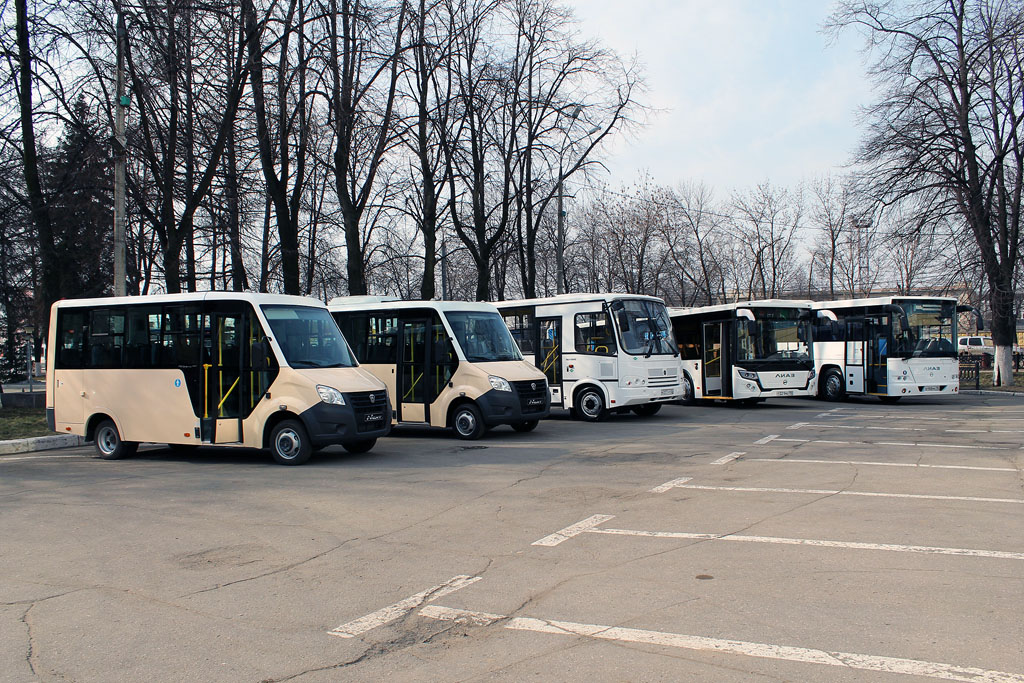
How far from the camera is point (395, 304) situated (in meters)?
17.5

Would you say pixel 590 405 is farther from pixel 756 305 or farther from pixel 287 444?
pixel 287 444

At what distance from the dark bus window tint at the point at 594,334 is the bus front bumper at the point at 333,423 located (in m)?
7.75

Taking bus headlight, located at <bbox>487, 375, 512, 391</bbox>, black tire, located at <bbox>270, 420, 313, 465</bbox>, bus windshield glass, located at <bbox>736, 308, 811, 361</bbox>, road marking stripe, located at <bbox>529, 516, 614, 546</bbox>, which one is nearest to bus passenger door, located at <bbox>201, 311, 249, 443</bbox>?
black tire, located at <bbox>270, 420, 313, 465</bbox>

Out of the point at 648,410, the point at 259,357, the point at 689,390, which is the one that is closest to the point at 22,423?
the point at 259,357

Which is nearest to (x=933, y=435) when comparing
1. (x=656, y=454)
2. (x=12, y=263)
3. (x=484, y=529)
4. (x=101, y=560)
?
(x=656, y=454)

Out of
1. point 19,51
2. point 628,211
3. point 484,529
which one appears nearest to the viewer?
point 484,529

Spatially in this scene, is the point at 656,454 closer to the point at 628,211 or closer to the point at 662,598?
the point at 662,598

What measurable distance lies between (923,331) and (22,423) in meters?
23.5

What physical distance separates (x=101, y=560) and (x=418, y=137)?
22.8m

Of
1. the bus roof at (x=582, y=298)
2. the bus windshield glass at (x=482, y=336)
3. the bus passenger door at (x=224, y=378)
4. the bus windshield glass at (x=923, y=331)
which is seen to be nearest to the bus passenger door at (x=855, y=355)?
the bus windshield glass at (x=923, y=331)

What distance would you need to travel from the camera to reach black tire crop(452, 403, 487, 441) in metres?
15.9

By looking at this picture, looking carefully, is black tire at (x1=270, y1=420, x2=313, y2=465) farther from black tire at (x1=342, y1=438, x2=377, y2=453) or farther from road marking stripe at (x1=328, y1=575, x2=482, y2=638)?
road marking stripe at (x1=328, y1=575, x2=482, y2=638)

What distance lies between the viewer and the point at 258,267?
110 feet

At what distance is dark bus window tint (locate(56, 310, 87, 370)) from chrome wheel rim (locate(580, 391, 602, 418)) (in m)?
10.7
